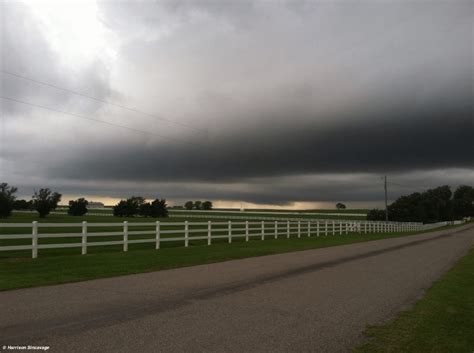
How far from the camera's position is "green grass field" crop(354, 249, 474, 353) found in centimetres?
596

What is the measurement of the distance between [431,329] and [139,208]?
99294 millimetres

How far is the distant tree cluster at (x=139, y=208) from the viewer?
100m

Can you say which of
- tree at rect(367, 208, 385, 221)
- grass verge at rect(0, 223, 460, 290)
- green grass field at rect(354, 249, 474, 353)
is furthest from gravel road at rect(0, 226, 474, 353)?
tree at rect(367, 208, 385, 221)

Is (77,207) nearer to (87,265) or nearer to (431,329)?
(87,265)

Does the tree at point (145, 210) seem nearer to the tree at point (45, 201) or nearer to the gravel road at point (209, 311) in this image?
the tree at point (45, 201)

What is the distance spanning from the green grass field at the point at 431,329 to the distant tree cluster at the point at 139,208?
93.6 meters

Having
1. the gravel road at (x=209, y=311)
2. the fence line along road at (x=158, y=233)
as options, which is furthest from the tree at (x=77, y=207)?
the gravel road at (x=209, y=311)

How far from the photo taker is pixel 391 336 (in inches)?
254

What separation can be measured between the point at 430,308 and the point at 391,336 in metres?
2.45

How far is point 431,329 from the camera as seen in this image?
689cm

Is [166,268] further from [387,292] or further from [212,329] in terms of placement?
[212,329]

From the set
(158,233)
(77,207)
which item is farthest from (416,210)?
(158,233)

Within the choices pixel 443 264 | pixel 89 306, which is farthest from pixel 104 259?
pixel 443 264

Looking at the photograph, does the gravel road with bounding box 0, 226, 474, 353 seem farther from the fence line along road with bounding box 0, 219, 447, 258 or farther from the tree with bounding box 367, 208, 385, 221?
the tree with bounding box 367, 208, 385, 221
